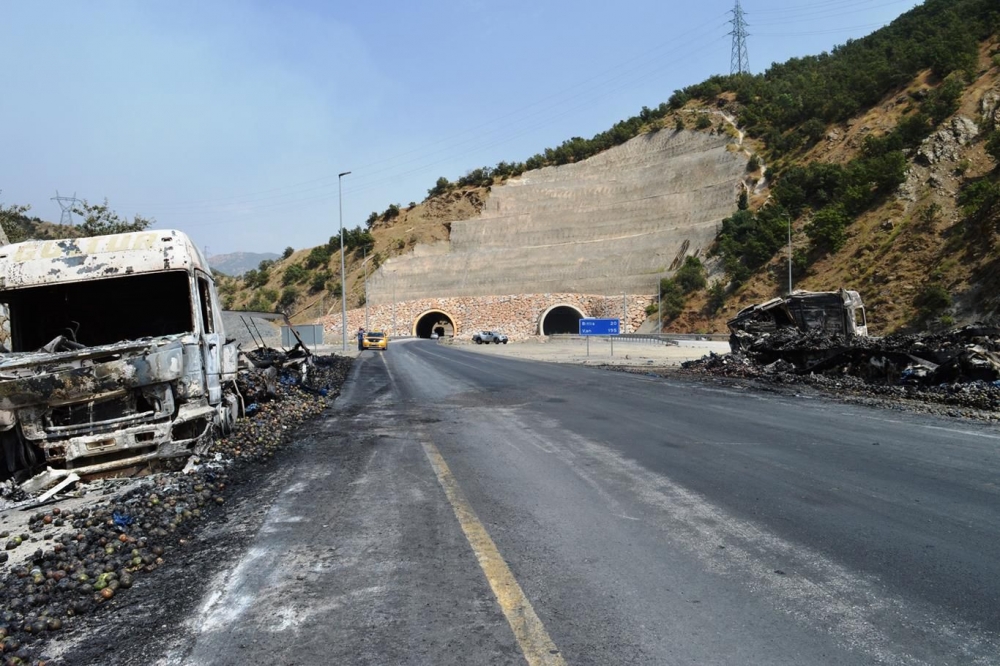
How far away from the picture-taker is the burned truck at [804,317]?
21.0m

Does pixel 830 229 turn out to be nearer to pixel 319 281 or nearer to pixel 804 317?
pixel 804 317

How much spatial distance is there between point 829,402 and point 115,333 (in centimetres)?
1301

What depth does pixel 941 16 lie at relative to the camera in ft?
231

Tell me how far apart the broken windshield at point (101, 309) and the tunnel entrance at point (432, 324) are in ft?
228

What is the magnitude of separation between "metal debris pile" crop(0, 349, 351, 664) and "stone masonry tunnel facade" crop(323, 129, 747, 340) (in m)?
60.9

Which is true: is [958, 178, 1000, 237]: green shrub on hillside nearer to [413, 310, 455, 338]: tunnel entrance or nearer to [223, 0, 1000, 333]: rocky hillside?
[223, 0, 1000, 333]: rocky hillside

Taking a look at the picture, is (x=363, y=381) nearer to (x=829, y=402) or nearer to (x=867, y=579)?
(x=829, y=402)

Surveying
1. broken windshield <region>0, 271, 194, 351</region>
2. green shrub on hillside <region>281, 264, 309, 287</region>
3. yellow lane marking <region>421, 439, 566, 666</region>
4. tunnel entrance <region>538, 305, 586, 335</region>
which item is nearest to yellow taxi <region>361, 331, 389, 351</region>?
tunnel entrance <region>538, 305, 586, 335</region>

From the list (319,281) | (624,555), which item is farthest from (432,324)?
(624,555)

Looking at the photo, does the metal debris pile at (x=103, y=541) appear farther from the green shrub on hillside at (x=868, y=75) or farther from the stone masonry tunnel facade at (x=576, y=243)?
the stone masonry tunnel facade at (x=576, y=243)

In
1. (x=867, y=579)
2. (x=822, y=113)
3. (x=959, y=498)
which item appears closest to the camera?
(x=867, y=579)

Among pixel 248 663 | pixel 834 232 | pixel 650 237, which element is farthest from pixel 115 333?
pixel 650 237

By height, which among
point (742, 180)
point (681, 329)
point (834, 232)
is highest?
point (742, 180)

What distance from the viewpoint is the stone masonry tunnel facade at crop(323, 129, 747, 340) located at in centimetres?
7025
